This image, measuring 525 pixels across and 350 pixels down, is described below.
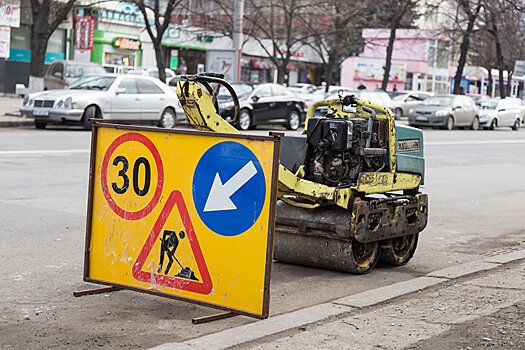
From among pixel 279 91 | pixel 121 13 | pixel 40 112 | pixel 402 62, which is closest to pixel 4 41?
pixel 121 13

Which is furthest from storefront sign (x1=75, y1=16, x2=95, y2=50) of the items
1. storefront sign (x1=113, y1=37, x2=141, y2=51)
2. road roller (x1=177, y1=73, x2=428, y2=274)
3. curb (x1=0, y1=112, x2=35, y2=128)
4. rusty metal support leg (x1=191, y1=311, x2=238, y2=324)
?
rusty metal support leg (x1=191, y1=311, x2=238, y2=324)

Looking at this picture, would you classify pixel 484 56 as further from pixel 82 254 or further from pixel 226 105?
pixel 82 254

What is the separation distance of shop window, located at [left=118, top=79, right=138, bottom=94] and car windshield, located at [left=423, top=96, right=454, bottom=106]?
56.0ft

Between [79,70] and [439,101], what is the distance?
1548 cm

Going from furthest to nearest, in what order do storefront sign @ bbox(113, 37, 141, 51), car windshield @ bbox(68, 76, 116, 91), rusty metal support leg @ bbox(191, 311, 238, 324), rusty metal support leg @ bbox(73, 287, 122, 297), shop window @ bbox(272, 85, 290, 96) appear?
storefront sign @ bbox(113, 37, 141, 51) → shop window @ bbox(272, 85, 290, 96) → car windshield @ bbox(68, 76, 116, 91) → rusty metal support leg @ bbox(73, 287, 122, 297) → rusty metal support leg @ bbox(191, 311, 238, 324)

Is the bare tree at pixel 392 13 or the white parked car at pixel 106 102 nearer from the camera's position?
the white parked car at pixel 106 102

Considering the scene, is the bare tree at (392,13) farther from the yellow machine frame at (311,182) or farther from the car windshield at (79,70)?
the yellow machine frame at (311,182)

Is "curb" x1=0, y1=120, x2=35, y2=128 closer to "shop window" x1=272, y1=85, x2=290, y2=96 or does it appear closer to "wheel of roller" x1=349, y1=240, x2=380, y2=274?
"shop window" x1=272, y1=85, x2=290, y2=96

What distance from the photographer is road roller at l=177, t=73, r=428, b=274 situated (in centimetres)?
707

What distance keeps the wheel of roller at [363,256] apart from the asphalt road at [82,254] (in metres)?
0.10

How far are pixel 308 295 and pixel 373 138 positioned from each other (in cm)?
160

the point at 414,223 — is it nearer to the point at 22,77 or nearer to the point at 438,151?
the point at 438,151

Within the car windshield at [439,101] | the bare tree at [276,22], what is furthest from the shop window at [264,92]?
the bare tree at [276,22]

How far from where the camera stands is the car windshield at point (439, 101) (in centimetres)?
3641
